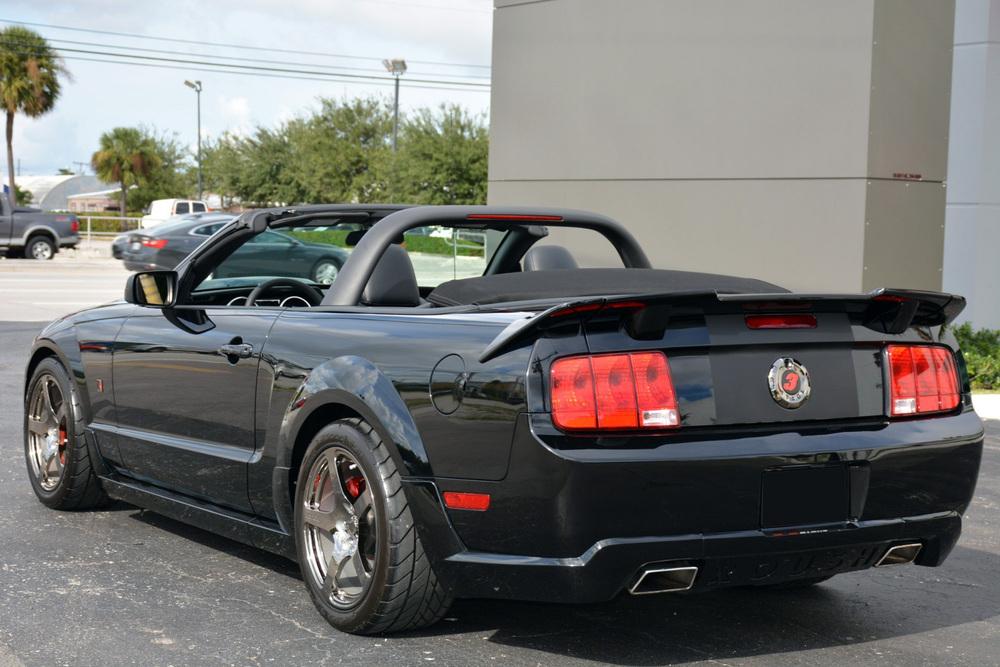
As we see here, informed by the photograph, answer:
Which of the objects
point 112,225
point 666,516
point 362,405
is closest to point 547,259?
point 362,405

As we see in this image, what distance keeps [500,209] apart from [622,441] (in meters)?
1.84

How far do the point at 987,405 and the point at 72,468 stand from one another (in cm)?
798

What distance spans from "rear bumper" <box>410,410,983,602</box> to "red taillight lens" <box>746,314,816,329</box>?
0.32 m

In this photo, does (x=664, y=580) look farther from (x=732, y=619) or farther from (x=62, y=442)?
(x=62, y=442)

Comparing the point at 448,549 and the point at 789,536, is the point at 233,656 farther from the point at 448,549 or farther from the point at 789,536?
the point at 789,536

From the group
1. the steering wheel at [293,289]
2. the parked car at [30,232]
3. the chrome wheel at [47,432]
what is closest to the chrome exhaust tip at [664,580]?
the steering wheel at [293,289]

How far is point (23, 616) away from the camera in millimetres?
4535

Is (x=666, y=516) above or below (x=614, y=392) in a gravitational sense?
below

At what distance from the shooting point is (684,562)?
12.3ft

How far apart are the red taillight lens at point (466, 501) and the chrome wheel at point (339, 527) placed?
14.3 inches

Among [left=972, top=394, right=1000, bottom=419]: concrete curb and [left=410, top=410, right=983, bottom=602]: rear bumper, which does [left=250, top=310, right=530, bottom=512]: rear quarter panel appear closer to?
[left=410, top=410, right=983, bottom=602]: rear bumper

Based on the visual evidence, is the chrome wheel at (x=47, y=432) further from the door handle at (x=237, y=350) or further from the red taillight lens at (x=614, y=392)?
the red taillight lens at (x=614, y=392)

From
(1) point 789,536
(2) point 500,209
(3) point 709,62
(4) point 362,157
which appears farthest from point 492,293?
(4) point 362,157

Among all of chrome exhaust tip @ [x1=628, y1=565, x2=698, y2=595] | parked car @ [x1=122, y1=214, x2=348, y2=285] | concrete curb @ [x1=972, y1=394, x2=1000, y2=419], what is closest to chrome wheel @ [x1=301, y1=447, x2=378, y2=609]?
chrome exhaust tip @ [x1=628, y1=565, x2=698, y2=595]
